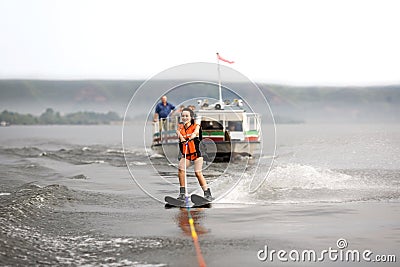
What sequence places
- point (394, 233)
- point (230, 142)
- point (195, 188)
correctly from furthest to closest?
point (230, 142), point (195, 188), point (394, 233)

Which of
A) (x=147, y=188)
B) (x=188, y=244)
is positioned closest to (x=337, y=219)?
(x=188, y=244)

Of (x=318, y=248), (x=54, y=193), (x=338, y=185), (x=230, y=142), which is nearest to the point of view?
(x=318, y=248)

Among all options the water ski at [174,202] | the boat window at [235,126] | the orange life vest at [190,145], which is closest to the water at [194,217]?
the water ski at [174,202]

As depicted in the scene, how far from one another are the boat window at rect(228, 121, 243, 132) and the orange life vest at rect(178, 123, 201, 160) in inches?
555

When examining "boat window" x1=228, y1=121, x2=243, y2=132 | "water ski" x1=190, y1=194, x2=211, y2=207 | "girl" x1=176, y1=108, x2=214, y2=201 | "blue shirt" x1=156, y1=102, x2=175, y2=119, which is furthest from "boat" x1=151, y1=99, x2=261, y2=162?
"water ski" x1=190, y1=194, x2=211, y2=207

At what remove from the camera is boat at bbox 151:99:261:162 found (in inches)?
856

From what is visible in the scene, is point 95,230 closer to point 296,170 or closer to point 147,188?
point 147,188

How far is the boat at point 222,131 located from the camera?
21734 mm

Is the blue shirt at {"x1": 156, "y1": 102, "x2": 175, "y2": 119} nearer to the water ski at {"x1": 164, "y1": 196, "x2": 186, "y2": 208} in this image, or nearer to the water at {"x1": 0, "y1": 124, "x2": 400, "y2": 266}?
the water at {"x1": 0, "y1": 124, "x2": 400, "y2": 266}

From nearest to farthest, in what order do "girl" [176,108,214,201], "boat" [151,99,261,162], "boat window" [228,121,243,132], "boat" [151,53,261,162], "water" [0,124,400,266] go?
"water" [0,124,400,266]
"girl" [176,108,214,201]
"boat" [151,53,261,162]
"boat" [151,99,261,162]
"boat window" [228,121,243,132]

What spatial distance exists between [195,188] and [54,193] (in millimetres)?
3357

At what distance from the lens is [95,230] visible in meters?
9.99

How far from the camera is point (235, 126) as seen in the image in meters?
27.2

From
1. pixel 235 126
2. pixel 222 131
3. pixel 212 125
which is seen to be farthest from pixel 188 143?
pixel 235 126
